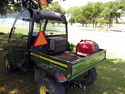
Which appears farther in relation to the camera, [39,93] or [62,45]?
[62,45]

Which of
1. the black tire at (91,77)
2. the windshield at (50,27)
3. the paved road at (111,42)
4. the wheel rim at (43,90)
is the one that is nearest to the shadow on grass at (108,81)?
the black tire at (91,77)

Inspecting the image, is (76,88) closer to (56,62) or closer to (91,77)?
(91,77)

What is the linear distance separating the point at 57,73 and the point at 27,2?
7.28 m

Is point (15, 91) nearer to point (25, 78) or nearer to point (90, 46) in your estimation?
point (25, 78)

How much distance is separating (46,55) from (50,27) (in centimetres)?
160

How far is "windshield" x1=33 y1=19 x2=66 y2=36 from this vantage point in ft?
9.93

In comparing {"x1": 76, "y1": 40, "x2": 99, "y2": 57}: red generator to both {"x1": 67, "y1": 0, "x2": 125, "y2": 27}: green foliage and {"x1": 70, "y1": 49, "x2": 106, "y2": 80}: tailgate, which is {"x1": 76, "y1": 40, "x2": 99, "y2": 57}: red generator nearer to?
{"x1": 70, "y1": 49, "x2": 106, "y2": 80}: tailgate

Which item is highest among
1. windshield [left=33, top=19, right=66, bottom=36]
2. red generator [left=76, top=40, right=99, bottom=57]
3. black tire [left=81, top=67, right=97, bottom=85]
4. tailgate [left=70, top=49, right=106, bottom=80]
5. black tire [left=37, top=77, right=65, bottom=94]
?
windshield [left=33, top=19, right=66, bottom=36]

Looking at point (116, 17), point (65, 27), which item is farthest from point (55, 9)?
point (65, 27)

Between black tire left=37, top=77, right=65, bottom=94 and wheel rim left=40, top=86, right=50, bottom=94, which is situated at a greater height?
black tire left=37, top=77, right=65, bottom=94

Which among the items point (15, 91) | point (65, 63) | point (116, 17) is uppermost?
point (116, 17)

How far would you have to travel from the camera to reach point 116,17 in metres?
33.2

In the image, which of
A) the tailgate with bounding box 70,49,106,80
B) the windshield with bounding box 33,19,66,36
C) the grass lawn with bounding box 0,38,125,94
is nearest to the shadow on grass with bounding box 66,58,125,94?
the grass lawn with bounding box 0,38,125,94

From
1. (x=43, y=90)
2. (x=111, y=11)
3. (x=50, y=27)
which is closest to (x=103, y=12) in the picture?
(x=111, y=11)
